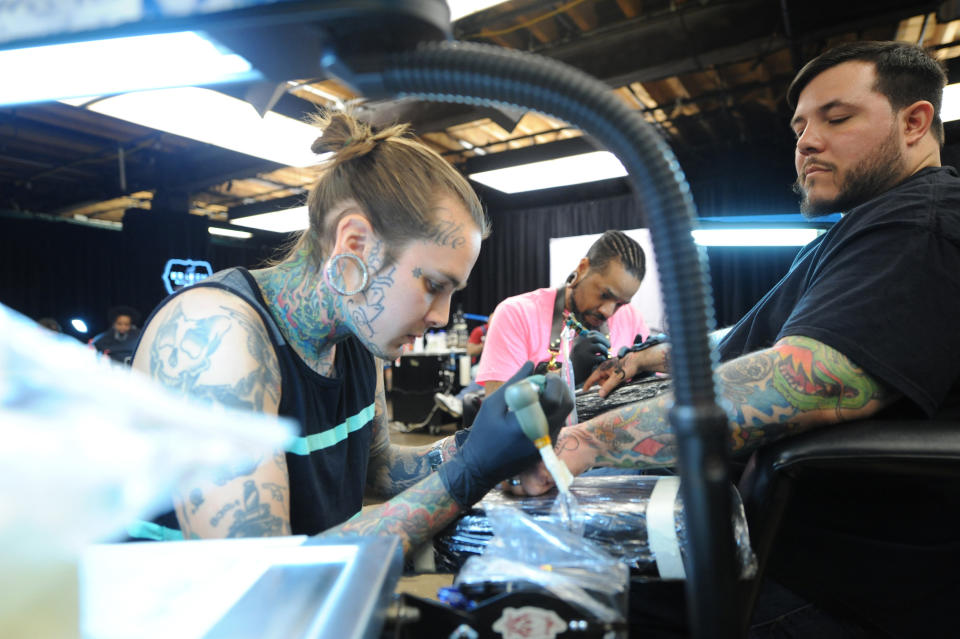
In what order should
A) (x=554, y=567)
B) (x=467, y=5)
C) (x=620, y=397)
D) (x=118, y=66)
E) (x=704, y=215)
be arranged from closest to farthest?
(x=118, y=66), (x=554, y=567), (x=620, y=397), (x=467, y=5), (x=704, y=215)

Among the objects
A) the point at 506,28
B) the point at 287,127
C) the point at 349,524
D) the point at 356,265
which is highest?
the point at 506,28

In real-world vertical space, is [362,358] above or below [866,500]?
above

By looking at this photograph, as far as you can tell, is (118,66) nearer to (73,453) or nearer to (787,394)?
(73,453)

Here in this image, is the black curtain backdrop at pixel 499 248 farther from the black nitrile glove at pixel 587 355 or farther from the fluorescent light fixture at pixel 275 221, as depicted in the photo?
the black nitrile glove at pixel 587 355

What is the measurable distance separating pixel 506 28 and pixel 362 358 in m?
3.28

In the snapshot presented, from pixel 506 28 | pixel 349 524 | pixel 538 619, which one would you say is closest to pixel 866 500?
pixel 538 619

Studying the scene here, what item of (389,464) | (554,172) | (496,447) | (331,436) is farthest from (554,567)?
(554,172)

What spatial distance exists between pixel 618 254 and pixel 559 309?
367mm

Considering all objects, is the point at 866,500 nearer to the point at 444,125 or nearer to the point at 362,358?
the point at 362,358

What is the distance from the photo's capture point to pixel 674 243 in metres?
0.32

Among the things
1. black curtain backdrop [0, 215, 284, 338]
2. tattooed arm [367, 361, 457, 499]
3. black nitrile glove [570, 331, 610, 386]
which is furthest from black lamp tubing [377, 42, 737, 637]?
black curtain backdrop [0, 215, 284, 338]

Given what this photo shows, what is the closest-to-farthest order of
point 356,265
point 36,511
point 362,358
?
1. point 36,511
2. point 356,265
3. point 362,358

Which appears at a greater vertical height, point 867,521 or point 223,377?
point 223,377

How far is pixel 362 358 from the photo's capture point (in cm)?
130
